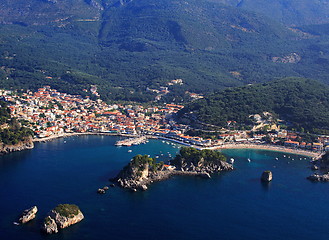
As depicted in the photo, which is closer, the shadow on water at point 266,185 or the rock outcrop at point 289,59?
the shadow on water at point 266,185

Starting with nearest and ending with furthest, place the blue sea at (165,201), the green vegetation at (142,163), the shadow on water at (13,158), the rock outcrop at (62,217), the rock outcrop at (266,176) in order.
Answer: the rock outcrop at (62,217) < the blue sea at (165,201) < the green vegetation at (142,163) < the rock outcrop at (266,176) < the shadow on water at (13,158)

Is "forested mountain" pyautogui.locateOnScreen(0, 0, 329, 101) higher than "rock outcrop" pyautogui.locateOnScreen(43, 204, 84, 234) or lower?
higher

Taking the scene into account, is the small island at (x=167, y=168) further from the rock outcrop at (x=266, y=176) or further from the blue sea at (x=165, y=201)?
the rock outcrop at (x=266, y=176)

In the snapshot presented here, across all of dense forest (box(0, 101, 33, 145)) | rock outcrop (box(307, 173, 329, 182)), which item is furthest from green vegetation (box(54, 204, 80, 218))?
rock outcrop (box(307, 173, 329, 182))

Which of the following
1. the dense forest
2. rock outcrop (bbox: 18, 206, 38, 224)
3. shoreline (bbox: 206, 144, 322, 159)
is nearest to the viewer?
rock outcrop (bbox: 18, 206, 38, 224)

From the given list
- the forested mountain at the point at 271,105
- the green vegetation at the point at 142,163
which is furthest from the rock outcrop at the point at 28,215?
the forested mountain at the point at 271,105

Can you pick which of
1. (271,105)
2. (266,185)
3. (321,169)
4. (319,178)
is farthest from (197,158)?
(271,105)

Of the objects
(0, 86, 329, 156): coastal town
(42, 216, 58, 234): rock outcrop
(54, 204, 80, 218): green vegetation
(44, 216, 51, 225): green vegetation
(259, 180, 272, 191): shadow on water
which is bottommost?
(42, 216, 58, 234): rock outcrop

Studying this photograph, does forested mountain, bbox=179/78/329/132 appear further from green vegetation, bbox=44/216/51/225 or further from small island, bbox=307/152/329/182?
green vegetation, bbox=44/216/51/225
